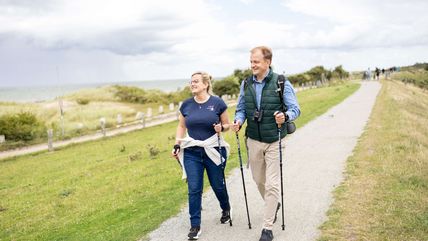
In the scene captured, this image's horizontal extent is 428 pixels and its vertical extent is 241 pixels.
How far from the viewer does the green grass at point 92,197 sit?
850 cm

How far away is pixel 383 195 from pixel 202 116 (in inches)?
156

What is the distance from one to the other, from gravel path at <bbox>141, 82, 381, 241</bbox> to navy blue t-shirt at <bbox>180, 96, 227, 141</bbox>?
5.10ft

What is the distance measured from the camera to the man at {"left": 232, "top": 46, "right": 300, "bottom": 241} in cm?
642

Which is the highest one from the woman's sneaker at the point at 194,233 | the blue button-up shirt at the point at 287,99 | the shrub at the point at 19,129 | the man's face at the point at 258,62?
the man's face at the point at 258,62

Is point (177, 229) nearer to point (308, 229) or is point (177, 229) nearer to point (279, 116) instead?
point (308, 229)

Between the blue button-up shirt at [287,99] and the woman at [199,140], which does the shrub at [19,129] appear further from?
the blue button-up shirt at [287,99]

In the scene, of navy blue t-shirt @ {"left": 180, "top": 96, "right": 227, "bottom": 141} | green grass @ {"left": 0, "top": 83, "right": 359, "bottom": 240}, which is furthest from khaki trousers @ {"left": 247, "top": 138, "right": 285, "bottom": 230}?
green grass @ {"left": 0, "top": 83, "right": 359, "bottom": 240}

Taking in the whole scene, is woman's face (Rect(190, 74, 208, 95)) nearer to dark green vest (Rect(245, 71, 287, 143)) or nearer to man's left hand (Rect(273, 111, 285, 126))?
dark green vest (Rect(245, 71, 287, 143))

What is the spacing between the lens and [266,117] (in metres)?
6.51

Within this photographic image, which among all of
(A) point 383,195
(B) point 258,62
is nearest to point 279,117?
Result: (B) point 258,62

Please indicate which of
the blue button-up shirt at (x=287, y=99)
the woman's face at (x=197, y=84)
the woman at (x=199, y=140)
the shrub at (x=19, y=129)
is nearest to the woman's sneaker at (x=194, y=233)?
the woman at (x=199, y=140)

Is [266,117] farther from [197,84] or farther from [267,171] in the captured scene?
[197,84]

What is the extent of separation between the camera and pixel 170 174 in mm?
12930

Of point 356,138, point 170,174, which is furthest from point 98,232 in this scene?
point 356,138
